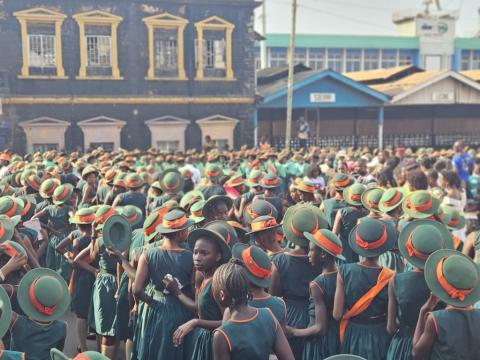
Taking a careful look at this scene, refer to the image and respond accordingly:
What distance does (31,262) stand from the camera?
6.08 metres

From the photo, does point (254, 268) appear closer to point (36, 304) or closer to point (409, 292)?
point (409, 292)

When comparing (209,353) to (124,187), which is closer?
(209,353)

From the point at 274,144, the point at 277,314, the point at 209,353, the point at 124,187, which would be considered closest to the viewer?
the point at 277,314

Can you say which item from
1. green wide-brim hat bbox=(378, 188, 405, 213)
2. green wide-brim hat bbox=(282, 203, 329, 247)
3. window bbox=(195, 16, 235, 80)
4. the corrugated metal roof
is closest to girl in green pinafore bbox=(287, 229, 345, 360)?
green wide-brim hat bbox=(282, 203, 329, 247)

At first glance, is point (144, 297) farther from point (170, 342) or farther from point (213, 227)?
point (213, 227)

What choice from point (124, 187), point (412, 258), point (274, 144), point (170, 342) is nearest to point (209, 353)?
point (170, 342)

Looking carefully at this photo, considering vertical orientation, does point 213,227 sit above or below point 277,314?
above

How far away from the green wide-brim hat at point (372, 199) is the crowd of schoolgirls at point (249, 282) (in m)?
0.02

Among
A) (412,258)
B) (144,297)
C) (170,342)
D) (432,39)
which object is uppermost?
(432,39)

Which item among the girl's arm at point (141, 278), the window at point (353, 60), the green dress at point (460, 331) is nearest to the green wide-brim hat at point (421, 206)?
the green dress at point (460, 331)

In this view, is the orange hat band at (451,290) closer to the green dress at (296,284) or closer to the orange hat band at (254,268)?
the orange hat band at (254,268)

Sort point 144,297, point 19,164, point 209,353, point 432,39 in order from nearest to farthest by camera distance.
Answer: point 209,353
point 144,297
point 19,164
point 432,39

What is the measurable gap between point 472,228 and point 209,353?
6108mm

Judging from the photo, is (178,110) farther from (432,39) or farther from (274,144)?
(432,39)
